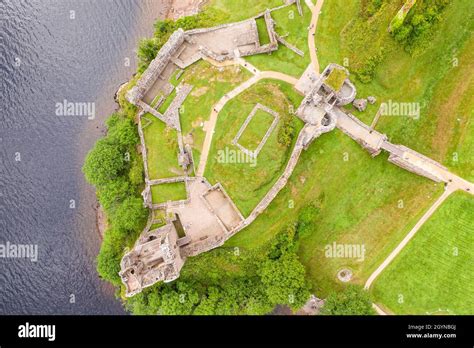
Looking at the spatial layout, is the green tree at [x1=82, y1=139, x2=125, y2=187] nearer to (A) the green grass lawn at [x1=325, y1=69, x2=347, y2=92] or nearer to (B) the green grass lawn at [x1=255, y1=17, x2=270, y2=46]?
(B) the green grass lawn at [x1=255, y1=17, x2=270, y2=46]

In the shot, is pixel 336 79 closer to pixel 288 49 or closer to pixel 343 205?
pixel 288 49

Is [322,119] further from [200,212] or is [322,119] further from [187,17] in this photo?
[187,17]

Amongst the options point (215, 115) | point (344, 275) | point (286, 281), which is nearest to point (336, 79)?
point (215, 115)

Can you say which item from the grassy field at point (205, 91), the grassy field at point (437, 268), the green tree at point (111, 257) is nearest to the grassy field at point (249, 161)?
the grassy field at point (205, 91)

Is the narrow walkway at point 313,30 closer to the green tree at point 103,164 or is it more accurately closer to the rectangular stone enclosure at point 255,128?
the rectangular stone enclosure at point 255,128

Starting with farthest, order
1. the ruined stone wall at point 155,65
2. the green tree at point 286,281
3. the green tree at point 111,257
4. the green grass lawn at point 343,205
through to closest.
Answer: the green grass lawn at point 343,205 → the ruined stone wall at point 155,65 → the green tree at point 111,257 → the green tree at point 286,281

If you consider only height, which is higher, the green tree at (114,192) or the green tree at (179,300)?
the green tree at (114,192)

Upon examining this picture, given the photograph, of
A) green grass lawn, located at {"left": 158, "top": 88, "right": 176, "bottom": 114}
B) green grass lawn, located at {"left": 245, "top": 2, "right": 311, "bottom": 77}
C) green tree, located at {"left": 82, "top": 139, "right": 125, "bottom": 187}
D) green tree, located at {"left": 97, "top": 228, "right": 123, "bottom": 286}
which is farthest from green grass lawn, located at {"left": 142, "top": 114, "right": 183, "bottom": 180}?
green grass lawn, located at {"left": 245, "top": 2, "right": 311, "bottom": 77}
